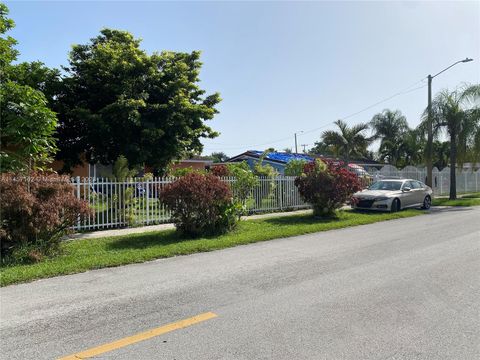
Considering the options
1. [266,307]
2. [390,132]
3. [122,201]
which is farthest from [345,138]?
[266,307]

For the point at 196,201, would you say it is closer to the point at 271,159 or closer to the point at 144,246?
the point at 144,246

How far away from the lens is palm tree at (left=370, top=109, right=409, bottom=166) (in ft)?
144

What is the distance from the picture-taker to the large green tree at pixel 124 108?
48.3ft

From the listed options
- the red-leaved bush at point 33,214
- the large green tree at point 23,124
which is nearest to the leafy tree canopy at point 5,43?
the large green tree at point 23,124

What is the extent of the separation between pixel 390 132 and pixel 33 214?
41521 mm

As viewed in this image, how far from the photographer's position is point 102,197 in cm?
1248

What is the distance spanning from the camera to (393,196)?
17.5m

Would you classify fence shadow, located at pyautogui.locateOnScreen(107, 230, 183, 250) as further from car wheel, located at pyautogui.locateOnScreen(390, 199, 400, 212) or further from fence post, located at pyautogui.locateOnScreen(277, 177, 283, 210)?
car wheel, located at pyautogui.locateOnScreen(390, 199, 400, 212)

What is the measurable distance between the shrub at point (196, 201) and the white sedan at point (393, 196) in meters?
6.95

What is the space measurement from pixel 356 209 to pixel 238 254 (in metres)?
10.6

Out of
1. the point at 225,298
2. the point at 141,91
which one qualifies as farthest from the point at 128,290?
the point at 141,91

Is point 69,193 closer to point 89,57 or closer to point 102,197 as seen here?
point 102,197

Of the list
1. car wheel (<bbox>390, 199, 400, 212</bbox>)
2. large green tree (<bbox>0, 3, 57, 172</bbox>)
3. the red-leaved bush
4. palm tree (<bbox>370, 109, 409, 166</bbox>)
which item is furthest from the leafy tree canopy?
palm tree (<bbox>370, 109, 409, 166</bbox>)

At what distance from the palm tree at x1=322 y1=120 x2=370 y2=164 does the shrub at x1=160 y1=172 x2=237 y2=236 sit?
20629 mm
